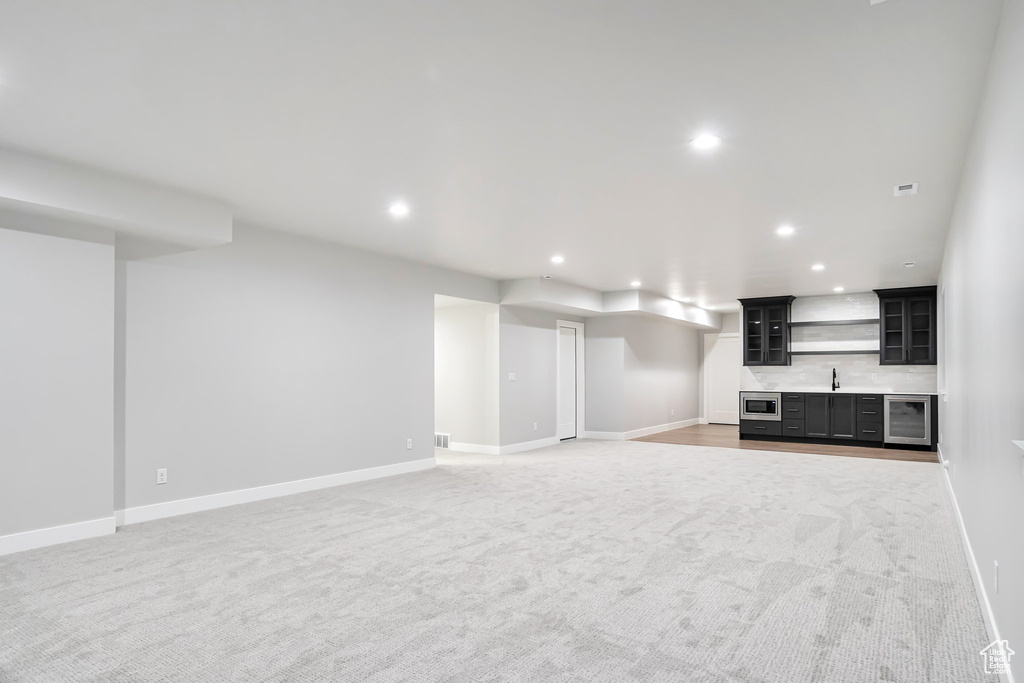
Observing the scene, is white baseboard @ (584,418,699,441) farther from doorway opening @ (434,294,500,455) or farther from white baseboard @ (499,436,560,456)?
doorway opening @ (434,294,500,455)

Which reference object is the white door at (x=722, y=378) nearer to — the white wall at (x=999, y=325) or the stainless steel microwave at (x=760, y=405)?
the stainless steel microwave at (x=760, y=405)

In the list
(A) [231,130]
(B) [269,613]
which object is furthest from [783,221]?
(B) [269,613]

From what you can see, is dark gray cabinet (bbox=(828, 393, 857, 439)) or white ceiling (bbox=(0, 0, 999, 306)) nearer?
white ceiling (bbox=(0, 0, 999, 306))

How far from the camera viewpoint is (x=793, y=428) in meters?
9.88

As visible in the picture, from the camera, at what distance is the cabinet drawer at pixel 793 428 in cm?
980

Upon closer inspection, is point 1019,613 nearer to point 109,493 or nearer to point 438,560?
point 438,560

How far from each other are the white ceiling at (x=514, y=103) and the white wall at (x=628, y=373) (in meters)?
A: 5.18

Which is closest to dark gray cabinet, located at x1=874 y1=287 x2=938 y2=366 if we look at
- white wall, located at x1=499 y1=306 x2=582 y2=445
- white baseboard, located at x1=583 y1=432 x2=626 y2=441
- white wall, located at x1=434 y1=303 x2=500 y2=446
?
white baseboard, located at x1=583 y1=432 x2=626 y2=441

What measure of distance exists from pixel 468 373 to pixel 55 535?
536 centimetres

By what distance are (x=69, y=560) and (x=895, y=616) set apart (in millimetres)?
4637

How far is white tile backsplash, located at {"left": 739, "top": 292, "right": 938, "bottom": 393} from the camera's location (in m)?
9.52

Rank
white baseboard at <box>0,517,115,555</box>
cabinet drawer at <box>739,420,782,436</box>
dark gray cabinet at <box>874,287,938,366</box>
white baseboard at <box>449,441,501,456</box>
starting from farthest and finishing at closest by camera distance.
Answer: cabinet drawer at <box>739,420,782,436</box> → dark gray cabinet at <box>874,287,938,366</box> → white baseboard at <box>449,441,501,456</box> → white baseboard at <box>0,517,115,555</box>

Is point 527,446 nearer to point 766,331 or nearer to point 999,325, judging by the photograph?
point 766,331

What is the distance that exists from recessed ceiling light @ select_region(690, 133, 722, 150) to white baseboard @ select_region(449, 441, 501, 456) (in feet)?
18.8
